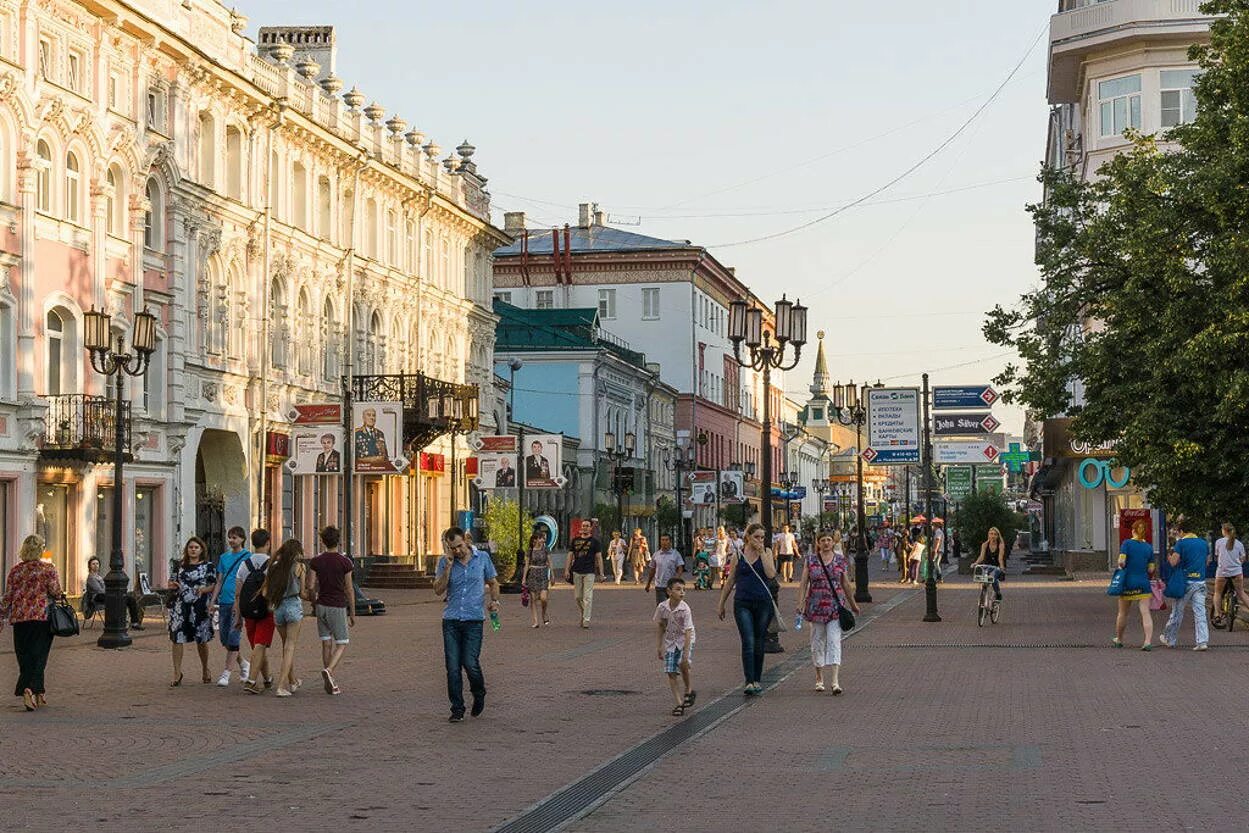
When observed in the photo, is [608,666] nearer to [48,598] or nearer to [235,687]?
[235,687]

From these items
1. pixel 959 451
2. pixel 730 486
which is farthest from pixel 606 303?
pixel 959 451

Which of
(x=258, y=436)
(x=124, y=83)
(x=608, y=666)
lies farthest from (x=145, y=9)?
(x=608, y=666)

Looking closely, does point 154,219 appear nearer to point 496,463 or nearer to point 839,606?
point 496,463

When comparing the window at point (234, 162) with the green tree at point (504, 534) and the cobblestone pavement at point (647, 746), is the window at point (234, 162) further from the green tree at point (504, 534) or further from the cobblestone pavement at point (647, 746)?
the cobblestone pavement at point (647, 746)

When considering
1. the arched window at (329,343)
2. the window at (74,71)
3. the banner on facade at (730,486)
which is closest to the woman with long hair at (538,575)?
the window at (74,71)

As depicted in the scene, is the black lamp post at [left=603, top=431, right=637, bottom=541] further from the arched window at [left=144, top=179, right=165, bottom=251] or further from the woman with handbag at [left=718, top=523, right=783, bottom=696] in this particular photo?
the woman with handbag at [left=718, top=523, right=783, bottom=696]

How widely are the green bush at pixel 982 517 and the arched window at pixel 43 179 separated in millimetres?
42230

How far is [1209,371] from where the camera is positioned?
28250 millimetres

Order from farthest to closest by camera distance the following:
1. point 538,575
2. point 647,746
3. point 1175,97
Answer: point 1175,97
point 538,575
point 647,746

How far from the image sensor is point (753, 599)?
61.5 feet

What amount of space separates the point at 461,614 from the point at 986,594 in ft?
54.7

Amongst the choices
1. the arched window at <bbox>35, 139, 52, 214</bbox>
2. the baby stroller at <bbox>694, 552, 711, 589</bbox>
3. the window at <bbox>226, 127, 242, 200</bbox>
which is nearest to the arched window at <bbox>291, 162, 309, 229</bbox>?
the window at <bbox>226, 127, 242, 200</bbox>

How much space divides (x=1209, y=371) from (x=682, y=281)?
235ft

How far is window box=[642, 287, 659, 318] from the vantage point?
9975 cm
